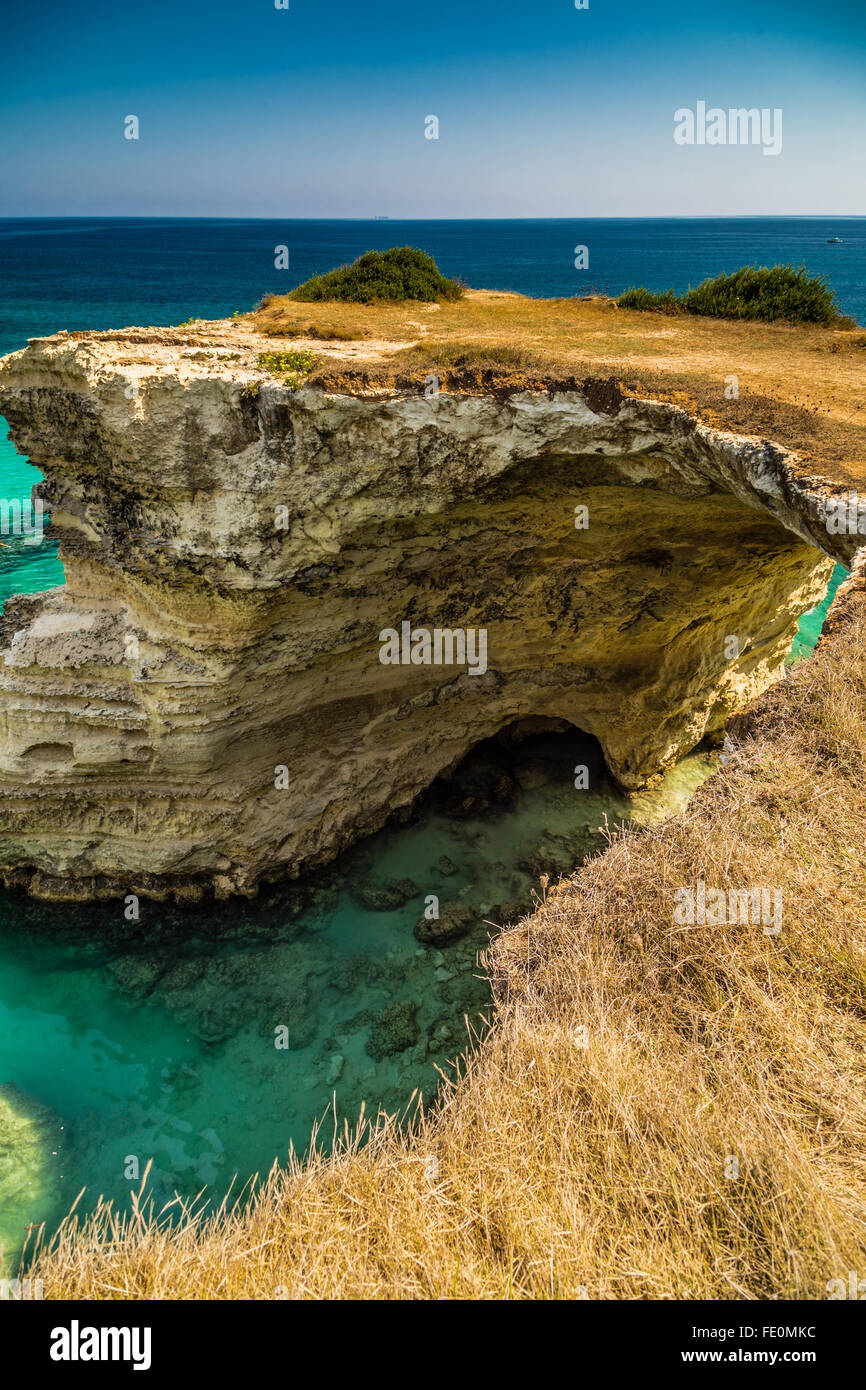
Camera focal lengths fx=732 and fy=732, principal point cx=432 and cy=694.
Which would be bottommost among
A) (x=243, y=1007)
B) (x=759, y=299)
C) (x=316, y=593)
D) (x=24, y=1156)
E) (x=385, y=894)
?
(x=24, y=1156)

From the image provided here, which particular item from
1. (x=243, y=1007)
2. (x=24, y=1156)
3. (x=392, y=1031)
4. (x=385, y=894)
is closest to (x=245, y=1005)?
(x=243, y=1007)

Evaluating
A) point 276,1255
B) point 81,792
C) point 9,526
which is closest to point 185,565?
point 81,792

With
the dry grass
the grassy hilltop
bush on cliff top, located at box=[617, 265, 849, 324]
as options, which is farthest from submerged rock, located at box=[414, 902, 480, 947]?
bush on cliff top, located at box=[617, 265, 849, 324]

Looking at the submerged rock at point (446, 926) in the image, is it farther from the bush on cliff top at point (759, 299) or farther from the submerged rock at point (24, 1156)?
the bush on cliff top at point (759, 299)

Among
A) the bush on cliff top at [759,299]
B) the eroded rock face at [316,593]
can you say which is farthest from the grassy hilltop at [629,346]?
the eroded rock face at [316,593]

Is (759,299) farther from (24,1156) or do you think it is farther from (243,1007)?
(24,1156)

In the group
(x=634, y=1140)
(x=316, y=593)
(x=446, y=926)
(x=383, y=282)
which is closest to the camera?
(x=634, y=1140)

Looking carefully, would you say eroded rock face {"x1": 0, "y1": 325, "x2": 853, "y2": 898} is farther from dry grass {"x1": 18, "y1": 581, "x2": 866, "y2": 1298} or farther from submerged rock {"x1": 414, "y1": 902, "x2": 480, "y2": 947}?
dry grass {"x1": 18, "y1": 581, "x2": 866, "y2": 1298}
